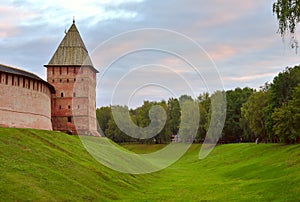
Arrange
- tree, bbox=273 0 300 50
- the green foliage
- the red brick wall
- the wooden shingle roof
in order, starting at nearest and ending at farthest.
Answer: tree, bbox=273 0 300 50 → the red brick wall → the wooden shingle roof → the green foliage

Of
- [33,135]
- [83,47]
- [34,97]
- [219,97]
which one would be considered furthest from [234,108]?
[33,135]

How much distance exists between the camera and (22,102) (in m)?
37.8

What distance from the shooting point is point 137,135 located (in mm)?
96562

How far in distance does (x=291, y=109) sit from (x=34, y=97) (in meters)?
25.9

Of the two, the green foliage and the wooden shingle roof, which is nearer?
the wooden shingle roof

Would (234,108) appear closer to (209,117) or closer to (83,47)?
(209,117)

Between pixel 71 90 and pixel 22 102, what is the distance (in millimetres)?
17418

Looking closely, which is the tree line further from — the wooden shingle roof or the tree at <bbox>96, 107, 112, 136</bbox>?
the wooden shingle roof

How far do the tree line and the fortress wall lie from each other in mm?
8464

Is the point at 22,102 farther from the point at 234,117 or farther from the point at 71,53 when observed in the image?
the point at 234,117

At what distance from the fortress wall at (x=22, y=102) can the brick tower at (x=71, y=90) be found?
1071 cm

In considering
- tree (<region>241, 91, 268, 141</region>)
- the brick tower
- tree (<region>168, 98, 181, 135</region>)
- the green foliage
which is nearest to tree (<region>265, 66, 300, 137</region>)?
tree (<region>241, 91, 268, 141</region>)

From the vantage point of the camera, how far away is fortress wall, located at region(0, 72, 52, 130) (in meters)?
35.4

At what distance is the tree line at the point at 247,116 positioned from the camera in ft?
144
